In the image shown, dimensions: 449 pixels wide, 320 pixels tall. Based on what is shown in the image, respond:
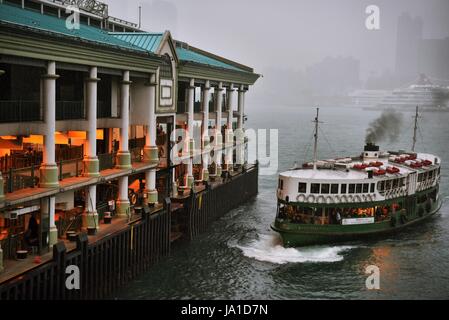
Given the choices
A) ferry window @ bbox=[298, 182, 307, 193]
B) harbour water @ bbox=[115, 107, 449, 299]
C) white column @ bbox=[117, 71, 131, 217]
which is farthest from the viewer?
ferry window @ bbox=[298, 182, 307, 193]

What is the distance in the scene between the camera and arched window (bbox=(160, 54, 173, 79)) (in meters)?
39.0

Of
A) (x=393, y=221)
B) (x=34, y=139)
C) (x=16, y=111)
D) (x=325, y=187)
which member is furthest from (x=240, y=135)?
(x=16, y=111)

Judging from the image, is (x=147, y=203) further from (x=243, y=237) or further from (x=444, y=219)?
(x=444, y=219)

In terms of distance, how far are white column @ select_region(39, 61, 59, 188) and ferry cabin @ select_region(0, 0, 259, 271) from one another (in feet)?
0.14

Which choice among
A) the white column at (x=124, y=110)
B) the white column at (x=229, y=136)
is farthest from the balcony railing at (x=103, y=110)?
the white column at (x=229, y=136)

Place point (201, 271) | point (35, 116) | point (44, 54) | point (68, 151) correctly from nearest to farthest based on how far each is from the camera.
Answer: point (44, 54)
point (35, 116)
point (68, 151)
point (201, 271)

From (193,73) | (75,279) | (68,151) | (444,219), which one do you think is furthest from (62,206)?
(444,219)

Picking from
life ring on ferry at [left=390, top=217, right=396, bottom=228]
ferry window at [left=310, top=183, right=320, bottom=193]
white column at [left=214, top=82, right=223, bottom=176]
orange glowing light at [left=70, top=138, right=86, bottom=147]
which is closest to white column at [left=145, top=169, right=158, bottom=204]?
orange glowing light at [left=70, top=138, right=86, bottom=147]

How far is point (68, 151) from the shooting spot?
3250 centimetres

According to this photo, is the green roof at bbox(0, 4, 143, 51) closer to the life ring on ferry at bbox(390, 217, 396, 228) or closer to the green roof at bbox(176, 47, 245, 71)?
the green roof at bbox(176, 47, 245, 71)

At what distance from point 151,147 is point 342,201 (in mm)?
12548

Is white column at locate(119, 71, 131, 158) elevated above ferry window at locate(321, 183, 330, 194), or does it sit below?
above

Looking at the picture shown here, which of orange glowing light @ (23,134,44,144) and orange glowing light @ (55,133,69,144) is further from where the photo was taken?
orange glowing light @ (55,133,69,144)
